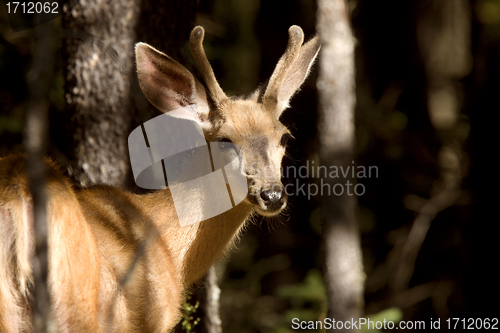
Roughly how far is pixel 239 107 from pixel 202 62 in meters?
0.53

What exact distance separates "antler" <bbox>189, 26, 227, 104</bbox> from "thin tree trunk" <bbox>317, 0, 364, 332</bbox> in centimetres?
84

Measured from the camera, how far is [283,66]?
398cm

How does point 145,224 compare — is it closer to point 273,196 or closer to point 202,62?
point 273,196

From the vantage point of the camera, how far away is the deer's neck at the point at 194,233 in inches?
144

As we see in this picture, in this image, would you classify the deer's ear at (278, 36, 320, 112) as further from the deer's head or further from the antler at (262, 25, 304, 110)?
the antler at (262, 25, 304, 110)

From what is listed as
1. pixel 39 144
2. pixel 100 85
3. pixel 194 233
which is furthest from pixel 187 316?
pixel 39 144

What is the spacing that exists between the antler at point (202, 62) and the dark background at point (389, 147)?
308 cm

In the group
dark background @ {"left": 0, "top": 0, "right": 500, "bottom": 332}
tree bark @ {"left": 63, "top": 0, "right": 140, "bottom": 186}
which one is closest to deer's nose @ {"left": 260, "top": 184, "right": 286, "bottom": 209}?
tree bark @ {"left": 63, "top": 0, "right": 140, "bottom": 186}

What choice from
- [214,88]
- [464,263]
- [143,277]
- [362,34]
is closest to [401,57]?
[362,34]

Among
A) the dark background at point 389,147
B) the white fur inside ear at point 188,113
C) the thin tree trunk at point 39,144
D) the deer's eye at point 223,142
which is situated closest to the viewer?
the thin tree trunk at point 39,144

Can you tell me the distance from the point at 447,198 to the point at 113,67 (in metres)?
5.79

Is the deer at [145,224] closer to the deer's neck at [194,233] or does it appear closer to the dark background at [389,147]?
the deer's neck at [194,233]

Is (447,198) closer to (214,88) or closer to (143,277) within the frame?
(214,88)

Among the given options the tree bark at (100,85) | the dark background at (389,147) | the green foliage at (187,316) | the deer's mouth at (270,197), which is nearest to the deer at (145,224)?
the deer's mouth at (270,197)
